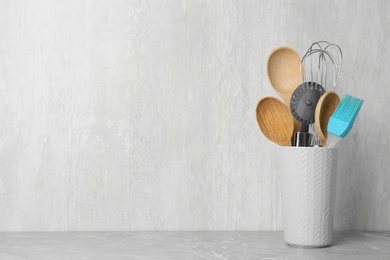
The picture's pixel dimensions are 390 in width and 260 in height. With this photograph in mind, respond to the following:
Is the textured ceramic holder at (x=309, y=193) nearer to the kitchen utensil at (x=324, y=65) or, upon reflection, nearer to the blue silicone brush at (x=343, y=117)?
the blue silicone brush at (x=343, y=117)

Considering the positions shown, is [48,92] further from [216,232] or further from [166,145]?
[216,232]

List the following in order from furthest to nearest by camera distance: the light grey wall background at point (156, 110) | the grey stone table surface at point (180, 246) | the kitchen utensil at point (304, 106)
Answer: the light grey wall background at point (156, 110)
the kitchen utensil at point (304, 106)
the grey stone table surface at point (180, 246)

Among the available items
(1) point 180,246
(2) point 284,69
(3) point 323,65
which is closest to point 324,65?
(3) point 323,65

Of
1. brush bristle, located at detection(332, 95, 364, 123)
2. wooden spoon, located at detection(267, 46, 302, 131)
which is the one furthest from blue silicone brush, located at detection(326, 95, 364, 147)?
wooden spoon, located at detection(267, 46, 302, 131)

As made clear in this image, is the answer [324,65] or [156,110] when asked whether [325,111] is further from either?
[156,110]

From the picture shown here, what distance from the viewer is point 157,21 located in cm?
131

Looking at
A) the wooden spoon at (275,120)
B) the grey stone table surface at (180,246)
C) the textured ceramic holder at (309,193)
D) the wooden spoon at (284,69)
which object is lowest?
the grey stone table surface at (180,246)

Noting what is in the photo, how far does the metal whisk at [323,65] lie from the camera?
1.33m

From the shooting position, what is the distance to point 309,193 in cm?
112

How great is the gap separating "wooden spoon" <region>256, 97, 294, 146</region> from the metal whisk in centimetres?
17

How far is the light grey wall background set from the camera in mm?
1275

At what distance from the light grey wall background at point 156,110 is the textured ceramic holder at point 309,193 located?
0.61 feet

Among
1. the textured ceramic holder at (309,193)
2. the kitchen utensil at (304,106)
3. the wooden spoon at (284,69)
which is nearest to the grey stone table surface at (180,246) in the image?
the textured ceramic holder at (309,193)

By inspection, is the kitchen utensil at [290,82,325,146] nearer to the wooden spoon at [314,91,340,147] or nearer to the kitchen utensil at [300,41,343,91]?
the wooden spoon at [314,91,340,147]
